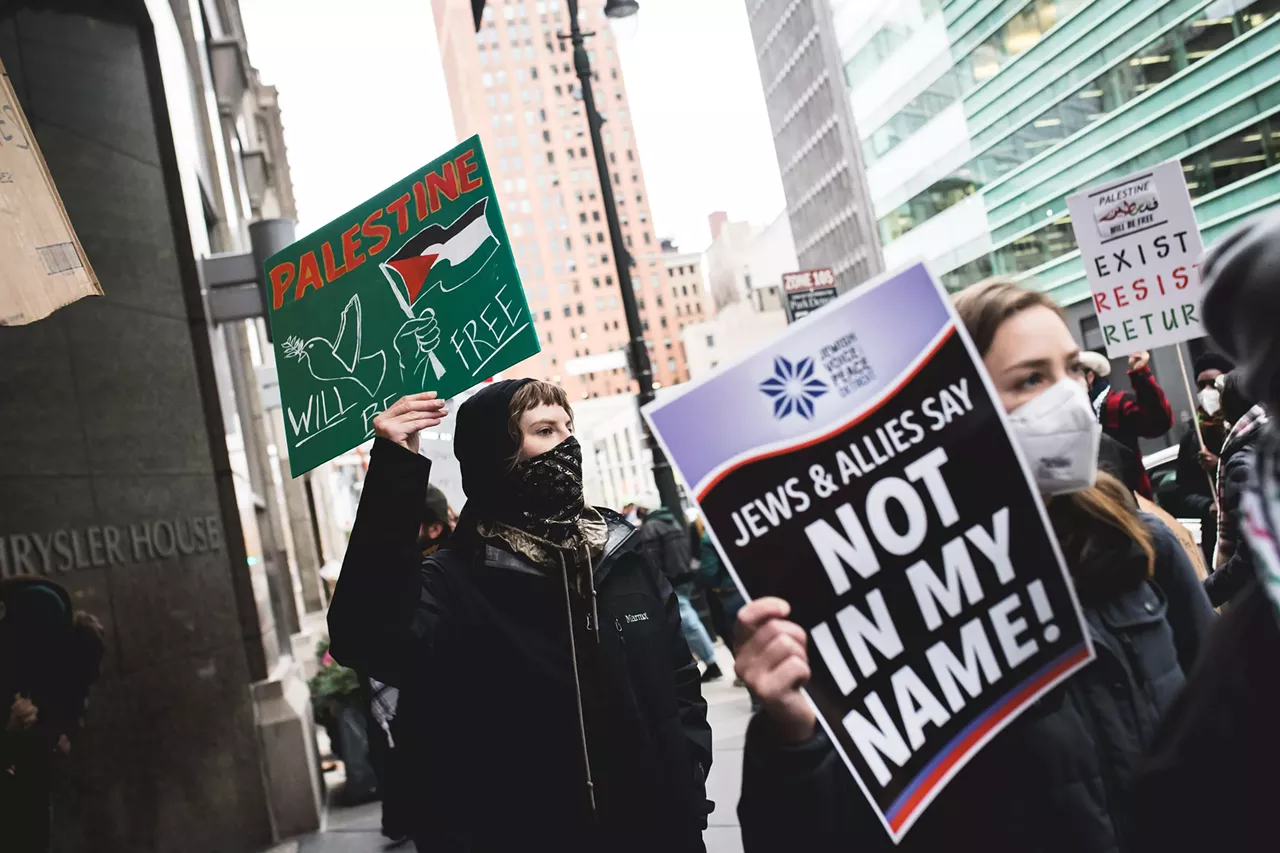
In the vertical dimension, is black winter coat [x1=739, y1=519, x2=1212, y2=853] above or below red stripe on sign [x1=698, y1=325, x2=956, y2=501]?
below

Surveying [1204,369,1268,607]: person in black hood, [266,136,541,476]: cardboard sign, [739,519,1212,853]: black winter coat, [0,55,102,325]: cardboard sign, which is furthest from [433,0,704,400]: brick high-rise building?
[739,519,1212,853]: black winter coat

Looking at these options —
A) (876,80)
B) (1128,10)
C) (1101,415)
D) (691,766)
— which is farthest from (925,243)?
(691,766)

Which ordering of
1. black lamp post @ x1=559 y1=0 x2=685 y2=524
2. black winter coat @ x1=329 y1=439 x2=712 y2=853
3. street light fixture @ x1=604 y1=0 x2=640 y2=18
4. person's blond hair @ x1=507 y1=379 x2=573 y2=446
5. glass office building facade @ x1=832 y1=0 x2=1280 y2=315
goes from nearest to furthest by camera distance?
black winter coat @ x1=329 y1=439 x2=712 y2=853 → person's blond hair @ x1=507 y1=379 x2=573 y2=446 → street light fixture @ x1=604 y1=0 x2=640 y2=18 → black lamp post @ x1=559 y1=0 x2=685 y2=524 → glass office building facade @ x1=832 y1=0 x2=1280 y2=315

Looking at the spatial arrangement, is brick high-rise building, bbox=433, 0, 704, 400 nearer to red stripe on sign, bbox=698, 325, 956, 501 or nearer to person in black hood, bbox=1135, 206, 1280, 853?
red stripe on sign, bbox=698, 325, 956, 501

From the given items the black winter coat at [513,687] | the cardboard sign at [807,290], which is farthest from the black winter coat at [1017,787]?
the cardboard sign at [807,290]

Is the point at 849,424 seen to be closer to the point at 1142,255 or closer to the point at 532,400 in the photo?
the point at 532,400

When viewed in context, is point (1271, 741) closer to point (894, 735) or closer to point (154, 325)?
point (894, 735)

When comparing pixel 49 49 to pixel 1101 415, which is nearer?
pixel 49 49

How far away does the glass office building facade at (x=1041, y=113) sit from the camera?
124 feet

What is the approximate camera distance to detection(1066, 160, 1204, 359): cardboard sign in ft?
22.5

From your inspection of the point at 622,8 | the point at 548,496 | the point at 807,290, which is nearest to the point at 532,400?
the point at 548,496

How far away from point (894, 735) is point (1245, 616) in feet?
1.97

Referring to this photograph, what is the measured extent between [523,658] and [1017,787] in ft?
4.82

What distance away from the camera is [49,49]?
20.9ft
